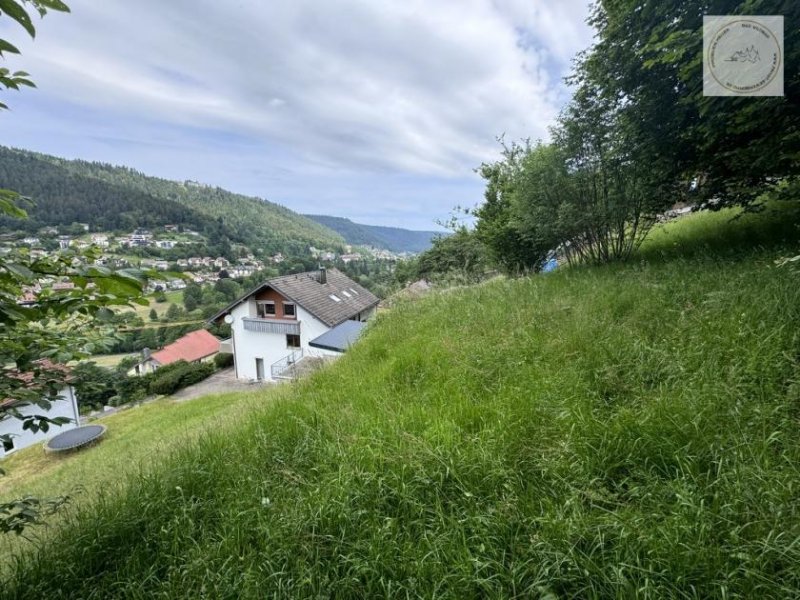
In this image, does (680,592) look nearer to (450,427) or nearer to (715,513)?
(715,513)

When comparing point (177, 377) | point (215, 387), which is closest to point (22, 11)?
point (215, 387)

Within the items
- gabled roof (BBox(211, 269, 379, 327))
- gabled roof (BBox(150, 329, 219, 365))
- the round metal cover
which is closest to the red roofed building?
gabled roof (BBox(150, 329, 219, 365))

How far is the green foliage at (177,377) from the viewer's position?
20777 mm

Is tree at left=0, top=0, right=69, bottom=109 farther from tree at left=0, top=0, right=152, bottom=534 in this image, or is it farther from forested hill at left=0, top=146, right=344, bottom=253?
forested hill at left=0, top=146, right=344, bottom=253

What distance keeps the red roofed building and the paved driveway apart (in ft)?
37.5

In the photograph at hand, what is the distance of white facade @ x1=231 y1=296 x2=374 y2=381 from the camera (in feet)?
70.0

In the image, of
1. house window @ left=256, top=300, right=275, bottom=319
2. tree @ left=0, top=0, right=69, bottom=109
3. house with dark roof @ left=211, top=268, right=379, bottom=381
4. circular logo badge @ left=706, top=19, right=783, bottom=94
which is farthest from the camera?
house window @ left=256, top=300, right=275, bottom=319

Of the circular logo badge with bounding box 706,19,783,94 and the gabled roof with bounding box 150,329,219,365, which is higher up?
the circular logo badge with bounding box 706,19,783,94

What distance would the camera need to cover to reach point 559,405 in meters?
2.62

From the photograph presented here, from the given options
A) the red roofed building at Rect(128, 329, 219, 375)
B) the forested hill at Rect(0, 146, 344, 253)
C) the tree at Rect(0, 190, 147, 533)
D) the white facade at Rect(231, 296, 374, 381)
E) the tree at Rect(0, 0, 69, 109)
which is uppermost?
the forested hill at Rect(0, 146, 344, 253)

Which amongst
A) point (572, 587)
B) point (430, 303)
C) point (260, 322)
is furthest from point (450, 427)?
point (260, 322)

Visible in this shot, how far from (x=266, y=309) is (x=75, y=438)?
36.4 ft

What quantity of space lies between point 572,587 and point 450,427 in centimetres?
122

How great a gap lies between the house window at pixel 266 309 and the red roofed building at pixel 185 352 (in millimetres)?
14107
